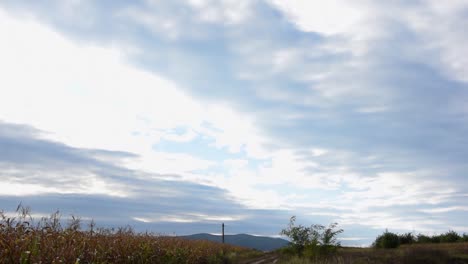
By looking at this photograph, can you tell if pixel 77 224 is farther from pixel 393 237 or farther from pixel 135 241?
pixel 393 237

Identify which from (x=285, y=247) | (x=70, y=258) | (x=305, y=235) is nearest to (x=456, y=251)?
(x=305, y=235)

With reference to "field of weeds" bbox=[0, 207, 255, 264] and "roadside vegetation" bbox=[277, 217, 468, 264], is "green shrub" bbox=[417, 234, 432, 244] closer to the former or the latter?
"roadside vegetation" bbox=[277, 217, 468, 264]

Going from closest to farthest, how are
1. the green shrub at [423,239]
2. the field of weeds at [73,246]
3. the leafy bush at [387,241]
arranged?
the field of weeds at [73,246] → the leafy bush at [387,241] → the green shrub at [423,239]

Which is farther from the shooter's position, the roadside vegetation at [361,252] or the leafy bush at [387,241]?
the leafy bush at [387,241]

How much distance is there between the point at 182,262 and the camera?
24641 mm

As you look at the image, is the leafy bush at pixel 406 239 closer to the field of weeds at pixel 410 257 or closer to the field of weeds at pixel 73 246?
the field of weeds at pixel 410 257

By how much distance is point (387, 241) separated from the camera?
163 ft

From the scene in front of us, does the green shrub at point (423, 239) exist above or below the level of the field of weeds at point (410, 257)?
above

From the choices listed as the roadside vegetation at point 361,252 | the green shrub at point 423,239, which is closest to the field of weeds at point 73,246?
the roadside vegetation at point 361,252

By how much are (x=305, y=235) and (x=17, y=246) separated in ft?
114

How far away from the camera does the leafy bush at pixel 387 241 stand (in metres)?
49.6

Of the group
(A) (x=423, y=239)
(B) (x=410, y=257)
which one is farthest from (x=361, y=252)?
(A) (x=423, y=239)

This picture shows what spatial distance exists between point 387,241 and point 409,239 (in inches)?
201

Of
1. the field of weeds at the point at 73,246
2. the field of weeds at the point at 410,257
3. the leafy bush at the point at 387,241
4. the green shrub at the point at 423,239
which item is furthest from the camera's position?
the green shrub at the point at 423,239
